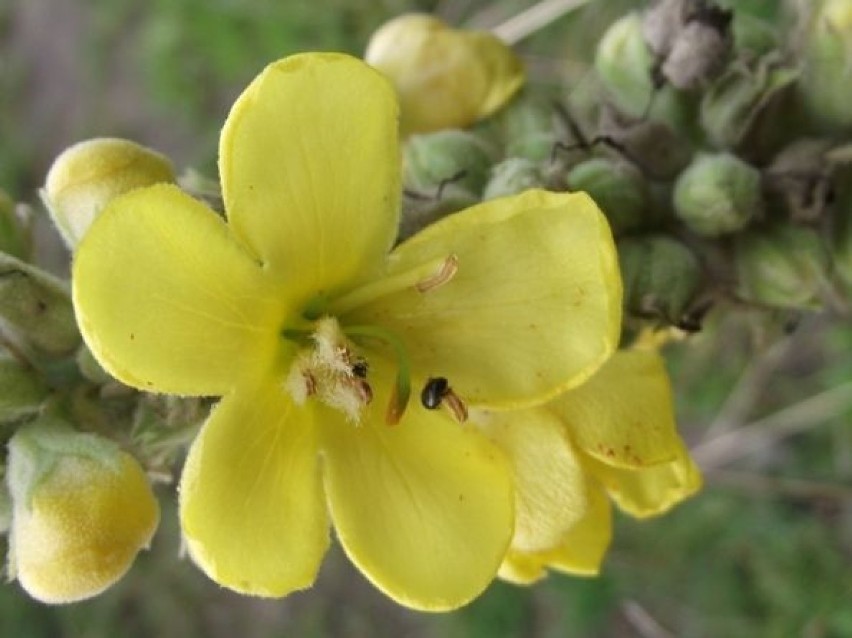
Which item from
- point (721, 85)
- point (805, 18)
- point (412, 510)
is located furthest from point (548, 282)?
point (805, 18)

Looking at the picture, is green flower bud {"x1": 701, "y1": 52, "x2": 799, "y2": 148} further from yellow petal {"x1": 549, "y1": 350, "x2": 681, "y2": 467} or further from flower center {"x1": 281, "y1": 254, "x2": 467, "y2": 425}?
flower center {"x1": 281, "y1": 254, "x2": 467, "y2": 425}

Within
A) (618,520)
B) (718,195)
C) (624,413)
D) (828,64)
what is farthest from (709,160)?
(618,520)

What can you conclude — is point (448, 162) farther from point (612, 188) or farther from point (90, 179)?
point (90, 179)

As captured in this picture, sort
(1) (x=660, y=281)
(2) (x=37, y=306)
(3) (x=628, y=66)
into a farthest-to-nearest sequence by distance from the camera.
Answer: (3) (x=628, y=66)
(1) (x=660, y=281)
(2) (x=37, y=306)

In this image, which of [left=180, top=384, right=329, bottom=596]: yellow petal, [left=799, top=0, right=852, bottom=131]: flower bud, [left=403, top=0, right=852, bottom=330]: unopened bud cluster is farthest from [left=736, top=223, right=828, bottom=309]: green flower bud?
[left=180, top=384, right=329, bottom=596]: yellow petal

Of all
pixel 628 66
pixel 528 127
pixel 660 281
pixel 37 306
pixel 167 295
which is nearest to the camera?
pixel 167 295

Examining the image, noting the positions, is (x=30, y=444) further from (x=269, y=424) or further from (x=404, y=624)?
(x=404, y=624)
